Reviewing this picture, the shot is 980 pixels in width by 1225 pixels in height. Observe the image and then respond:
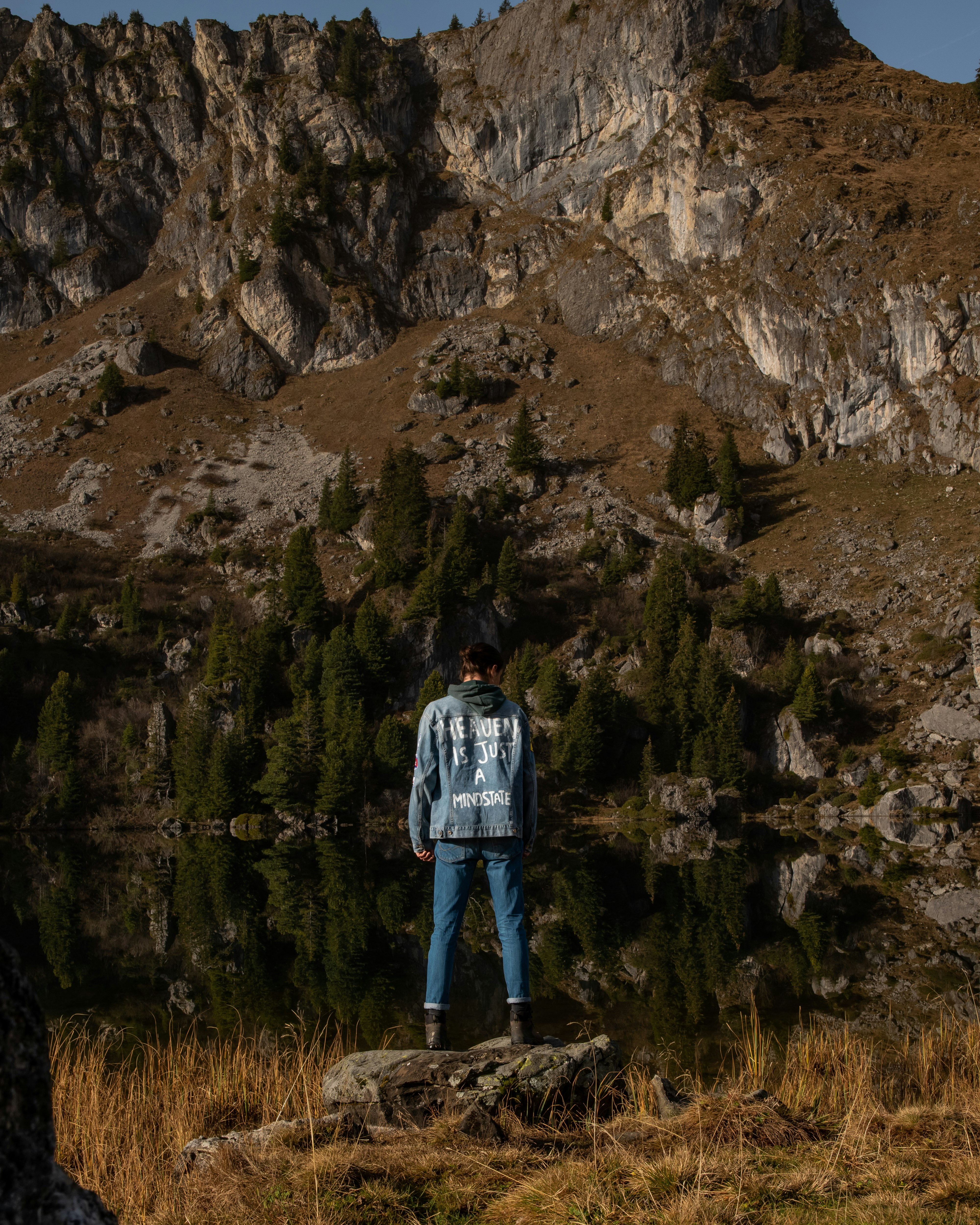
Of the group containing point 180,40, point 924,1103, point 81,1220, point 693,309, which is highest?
point 180,40

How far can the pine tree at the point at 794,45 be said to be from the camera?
114 meters

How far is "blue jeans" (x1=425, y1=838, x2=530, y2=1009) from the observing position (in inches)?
275

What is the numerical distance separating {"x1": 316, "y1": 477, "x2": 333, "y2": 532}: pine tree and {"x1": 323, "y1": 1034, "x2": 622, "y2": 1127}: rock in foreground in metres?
79.1

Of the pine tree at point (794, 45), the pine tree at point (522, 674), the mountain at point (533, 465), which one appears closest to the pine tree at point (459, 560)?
the mountain at point (533, 465)

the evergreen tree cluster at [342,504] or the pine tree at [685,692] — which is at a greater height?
the evergreen tree cluster at [342,504]

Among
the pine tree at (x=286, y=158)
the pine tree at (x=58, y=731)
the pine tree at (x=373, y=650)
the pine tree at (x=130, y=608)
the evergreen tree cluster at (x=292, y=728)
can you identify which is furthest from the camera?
the pine tree at (x=286, y=158)

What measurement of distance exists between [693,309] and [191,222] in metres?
78.9

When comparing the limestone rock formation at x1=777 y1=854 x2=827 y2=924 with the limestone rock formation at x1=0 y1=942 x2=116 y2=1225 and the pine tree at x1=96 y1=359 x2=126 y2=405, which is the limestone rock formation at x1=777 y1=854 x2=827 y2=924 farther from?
the pine tree at x1=96 y1=359 x2=126 y2=405

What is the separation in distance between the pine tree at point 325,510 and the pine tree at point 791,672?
43.4 meters

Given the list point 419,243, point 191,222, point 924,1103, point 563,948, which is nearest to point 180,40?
point 191,222

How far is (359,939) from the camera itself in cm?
2434

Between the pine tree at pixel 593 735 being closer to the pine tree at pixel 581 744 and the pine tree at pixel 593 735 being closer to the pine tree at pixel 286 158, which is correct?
the pine tree at pixel 581 744

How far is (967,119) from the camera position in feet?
349

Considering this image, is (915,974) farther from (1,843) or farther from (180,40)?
(180,40)
